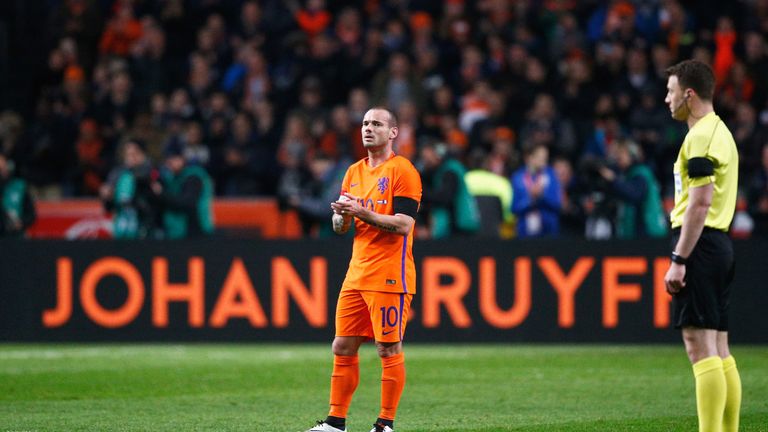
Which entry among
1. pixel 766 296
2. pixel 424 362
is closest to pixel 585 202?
pixel 766 296

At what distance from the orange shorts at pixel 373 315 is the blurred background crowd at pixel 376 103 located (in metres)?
6.86

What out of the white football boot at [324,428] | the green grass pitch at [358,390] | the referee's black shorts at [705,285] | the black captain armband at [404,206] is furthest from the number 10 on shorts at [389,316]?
the referee's black shorts at [705,285]

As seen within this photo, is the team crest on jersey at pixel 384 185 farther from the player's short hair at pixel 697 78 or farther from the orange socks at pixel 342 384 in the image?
the player's short hair at pixel 697 78

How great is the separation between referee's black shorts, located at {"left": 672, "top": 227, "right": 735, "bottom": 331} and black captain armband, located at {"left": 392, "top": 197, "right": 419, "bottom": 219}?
182 centimetres

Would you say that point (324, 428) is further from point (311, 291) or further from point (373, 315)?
point (311, 291)

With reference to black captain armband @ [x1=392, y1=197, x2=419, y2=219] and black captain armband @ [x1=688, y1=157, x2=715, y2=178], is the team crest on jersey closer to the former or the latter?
black captain armband @ [x1=392, y1=197, x2=419, y2=219]

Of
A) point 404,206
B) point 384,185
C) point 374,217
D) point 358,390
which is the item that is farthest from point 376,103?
point 374,217

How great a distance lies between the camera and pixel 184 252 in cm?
1466

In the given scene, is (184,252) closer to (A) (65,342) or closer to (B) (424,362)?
(A) (65,342)

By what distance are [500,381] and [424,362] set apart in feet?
5.67

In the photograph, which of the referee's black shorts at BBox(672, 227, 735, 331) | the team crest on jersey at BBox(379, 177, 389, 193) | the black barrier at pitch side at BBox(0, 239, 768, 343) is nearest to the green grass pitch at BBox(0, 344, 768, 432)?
the black barrier at pitch side at BBox(0, 239, 768, 343)

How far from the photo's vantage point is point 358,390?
1060 centimetres

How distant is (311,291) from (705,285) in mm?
8196

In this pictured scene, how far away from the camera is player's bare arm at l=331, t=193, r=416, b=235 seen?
297 inches
